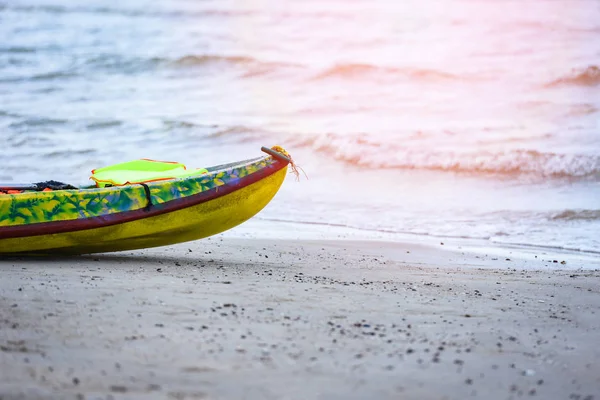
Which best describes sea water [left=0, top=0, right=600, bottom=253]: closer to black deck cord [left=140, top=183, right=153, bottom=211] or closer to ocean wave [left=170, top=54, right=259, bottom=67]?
ocean wave [left=170, top=54, right=259, bottom=67]

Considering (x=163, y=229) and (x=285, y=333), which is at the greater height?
(x=163, y=229)

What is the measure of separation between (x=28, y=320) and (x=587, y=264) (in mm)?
5087

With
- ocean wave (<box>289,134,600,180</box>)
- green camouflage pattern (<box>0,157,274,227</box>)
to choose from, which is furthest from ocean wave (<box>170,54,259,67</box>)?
green camouflage pattern (<box>0,157,274,227</box>)

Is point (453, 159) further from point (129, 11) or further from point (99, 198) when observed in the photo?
point (129, 11)

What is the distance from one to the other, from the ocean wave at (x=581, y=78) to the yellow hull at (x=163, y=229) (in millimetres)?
14283

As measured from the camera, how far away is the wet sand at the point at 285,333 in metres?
2.93

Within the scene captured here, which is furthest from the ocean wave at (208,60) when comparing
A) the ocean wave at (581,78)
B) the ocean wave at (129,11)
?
the ocean wave at (581,78)

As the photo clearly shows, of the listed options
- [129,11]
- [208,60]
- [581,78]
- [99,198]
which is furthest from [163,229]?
[129,11]

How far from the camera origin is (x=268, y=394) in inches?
111

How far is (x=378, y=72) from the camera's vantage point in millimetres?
20344

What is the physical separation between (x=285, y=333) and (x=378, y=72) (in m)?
17.3

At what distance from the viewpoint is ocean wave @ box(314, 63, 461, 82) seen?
19797 millimetres

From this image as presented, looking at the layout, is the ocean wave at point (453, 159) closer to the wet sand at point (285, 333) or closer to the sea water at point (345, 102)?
the sea water at point (345, 102)

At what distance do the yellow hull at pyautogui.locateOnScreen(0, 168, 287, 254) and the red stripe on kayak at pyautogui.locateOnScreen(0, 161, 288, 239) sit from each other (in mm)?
28
